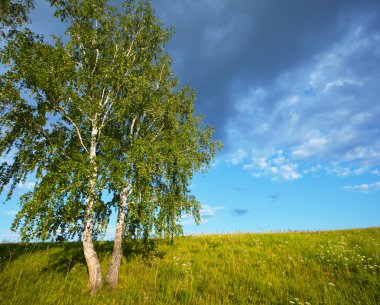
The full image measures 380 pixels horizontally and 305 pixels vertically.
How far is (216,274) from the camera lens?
14.0 metres

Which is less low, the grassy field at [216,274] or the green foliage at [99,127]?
the green foliage at [99,127]

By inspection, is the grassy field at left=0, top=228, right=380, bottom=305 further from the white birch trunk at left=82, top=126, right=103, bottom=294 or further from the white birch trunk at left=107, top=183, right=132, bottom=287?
the white birch trunk at left=107, top=183, right=132, bottom=287

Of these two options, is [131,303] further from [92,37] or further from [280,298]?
[92,37]

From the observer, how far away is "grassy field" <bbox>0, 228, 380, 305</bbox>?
10227 mm

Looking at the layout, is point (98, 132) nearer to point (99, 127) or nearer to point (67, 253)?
point (99, 127)

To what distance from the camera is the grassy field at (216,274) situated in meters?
10.2

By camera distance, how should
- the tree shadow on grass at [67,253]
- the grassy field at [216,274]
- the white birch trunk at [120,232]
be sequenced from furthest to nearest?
1. the tree shadow on grass at [67,253]
2. the white birch trunk at [120,232]
3. the grassy field at [216,274]

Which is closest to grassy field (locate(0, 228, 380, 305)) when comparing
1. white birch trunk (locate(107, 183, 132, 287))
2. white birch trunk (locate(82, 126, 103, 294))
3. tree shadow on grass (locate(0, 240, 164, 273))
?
tree shadow on grass (locate(0, 240, 164, 273))

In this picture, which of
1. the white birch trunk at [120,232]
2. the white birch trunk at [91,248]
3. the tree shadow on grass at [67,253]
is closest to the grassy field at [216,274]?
the tree shadow on grass at [67,253]

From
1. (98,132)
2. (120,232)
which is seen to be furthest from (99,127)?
(120,232)

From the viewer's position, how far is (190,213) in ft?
57.3

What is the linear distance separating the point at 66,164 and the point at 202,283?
8.97 metres

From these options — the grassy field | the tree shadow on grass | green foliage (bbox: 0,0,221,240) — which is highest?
green foliage (bbox: 0,0,221,240)

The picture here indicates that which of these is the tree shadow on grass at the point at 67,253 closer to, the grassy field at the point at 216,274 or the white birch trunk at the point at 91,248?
the grassy field at the point at 216,274
